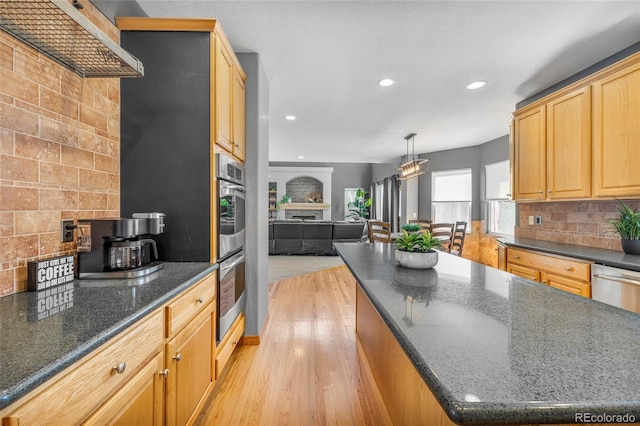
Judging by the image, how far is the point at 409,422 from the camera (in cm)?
130

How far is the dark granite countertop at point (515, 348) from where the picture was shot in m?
0.49

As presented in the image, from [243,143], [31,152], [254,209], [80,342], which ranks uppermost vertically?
[243,143]

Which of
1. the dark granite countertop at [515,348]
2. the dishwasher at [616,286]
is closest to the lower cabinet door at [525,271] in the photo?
the dishwasher at [616,286]

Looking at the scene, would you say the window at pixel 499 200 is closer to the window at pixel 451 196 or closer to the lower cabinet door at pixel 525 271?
the window at pixel 451 196

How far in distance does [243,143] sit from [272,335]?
1741 mm

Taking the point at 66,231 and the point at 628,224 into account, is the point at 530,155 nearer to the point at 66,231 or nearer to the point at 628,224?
the point at 628,224

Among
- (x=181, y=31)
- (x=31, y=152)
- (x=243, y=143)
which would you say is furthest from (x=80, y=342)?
(x=243, y=143)

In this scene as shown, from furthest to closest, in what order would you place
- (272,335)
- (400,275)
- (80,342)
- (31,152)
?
(272,335)
(400,275)
(31,152)
(80,342)

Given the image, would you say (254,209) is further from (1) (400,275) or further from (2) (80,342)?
(2) (80,342)

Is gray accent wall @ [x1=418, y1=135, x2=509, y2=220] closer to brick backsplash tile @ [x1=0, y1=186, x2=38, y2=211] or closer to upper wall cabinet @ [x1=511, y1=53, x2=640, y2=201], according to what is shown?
upper wall cabinet @ [x1=511, y1=53, x2=640, y2=201]

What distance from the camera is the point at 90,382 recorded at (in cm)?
83

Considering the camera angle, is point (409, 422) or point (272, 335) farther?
point (272, 335)

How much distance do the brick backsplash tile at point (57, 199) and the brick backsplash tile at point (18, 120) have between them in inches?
10.5

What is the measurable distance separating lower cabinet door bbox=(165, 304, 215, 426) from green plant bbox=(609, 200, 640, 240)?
3.13 metres
